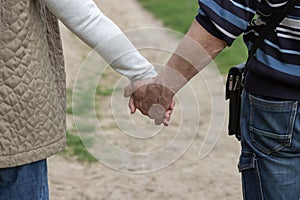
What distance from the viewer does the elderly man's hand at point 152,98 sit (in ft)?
8.54

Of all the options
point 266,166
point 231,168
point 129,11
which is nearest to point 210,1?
point 266,166

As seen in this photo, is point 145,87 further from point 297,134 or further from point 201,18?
point 297,134

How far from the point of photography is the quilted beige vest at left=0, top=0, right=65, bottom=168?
222cm

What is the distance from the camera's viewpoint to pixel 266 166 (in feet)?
8.20

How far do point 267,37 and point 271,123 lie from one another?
0.29 m

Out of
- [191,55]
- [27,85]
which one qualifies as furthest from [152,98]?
[27,85]

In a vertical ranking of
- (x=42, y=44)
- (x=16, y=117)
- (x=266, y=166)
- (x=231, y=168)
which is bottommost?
(x=231, y=168)

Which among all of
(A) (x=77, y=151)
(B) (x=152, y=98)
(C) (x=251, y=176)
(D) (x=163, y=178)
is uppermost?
(B) (x=152, y=98)

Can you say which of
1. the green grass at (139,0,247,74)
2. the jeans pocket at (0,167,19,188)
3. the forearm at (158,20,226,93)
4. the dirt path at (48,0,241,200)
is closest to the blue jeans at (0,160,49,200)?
A: the jeans pocket at (0,167,19,188)

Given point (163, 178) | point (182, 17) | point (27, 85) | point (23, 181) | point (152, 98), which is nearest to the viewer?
point (27, 85)

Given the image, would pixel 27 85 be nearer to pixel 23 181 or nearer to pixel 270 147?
pixel 23 181

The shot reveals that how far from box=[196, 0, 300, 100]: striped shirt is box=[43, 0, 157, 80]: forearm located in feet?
0.86

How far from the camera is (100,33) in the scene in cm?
230

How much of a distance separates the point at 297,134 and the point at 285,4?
449 millimetres
